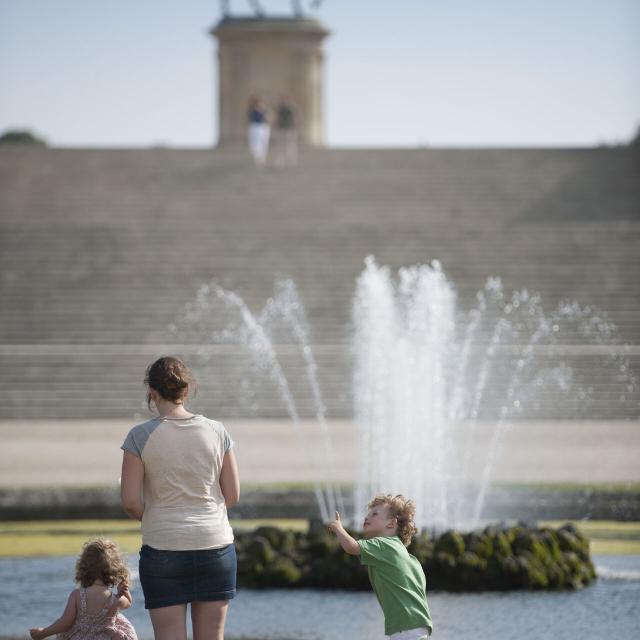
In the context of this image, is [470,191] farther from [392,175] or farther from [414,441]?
[414,441]

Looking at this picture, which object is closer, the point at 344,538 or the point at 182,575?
the point at 344,538

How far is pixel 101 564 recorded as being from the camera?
5215mm

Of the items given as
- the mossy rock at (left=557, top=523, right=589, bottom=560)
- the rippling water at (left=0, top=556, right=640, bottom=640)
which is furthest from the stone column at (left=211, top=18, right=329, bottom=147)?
the rippling water at (left=0, top=556, right=640, bottom=640)

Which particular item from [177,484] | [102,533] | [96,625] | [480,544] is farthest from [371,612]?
[102,533]

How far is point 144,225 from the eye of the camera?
27031 millimetres

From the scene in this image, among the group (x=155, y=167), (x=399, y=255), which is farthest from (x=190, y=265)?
(x=155, y=167)

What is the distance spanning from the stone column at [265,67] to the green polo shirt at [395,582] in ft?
110

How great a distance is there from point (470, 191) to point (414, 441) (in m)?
17.6

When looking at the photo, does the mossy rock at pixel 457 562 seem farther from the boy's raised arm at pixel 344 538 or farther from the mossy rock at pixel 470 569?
the boy's raised arm at pixel 344 538

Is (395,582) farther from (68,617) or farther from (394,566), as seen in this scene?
(68,617)

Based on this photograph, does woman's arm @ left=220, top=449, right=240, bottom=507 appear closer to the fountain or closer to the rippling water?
the rippling water

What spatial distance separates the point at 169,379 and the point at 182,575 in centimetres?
59

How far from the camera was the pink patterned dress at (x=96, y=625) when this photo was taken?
5.24 meters

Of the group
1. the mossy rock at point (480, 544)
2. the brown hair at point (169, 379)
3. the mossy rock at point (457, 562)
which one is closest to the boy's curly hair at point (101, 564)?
the brown hair at point (169, 379)
